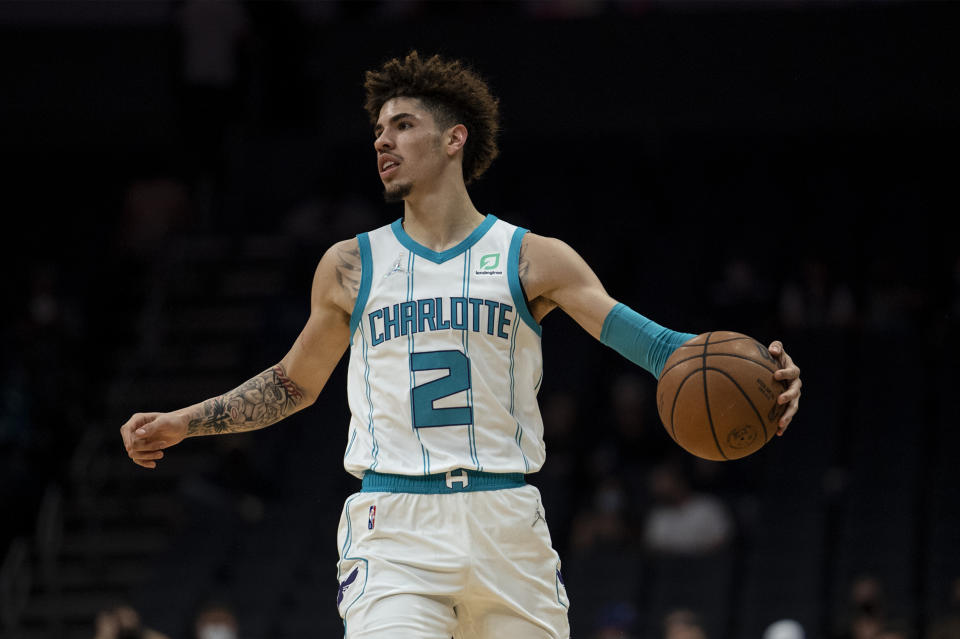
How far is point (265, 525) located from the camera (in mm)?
10711

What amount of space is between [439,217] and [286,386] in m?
0.76

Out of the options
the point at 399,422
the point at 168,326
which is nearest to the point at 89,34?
the point at 168,326

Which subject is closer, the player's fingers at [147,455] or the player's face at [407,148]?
the player's fingers at [147,455]

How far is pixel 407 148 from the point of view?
4262 mm

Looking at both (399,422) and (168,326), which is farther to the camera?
(168,326)

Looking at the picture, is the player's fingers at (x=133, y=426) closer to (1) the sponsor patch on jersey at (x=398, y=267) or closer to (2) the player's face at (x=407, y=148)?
(1) the sponsor patch on jersey at (x=398, y=267)

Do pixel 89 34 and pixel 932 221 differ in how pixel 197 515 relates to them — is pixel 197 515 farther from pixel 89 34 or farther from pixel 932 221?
pixel 932 221

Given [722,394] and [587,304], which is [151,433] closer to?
[587,304]

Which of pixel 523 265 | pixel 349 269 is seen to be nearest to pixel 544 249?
pixel 523 265

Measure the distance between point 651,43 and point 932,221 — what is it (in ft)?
10.5

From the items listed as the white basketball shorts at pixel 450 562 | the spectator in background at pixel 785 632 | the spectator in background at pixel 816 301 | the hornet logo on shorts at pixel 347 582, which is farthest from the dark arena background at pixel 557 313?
the hornet logo on shorts at pixel 347 582

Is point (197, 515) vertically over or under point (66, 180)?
under

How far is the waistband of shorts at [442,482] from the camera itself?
3.89 meters

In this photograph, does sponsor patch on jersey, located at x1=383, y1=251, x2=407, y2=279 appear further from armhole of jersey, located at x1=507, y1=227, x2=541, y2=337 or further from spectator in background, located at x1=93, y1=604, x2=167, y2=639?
spectator in background, located at x1=93, y1=604, x2=167, y2=639
